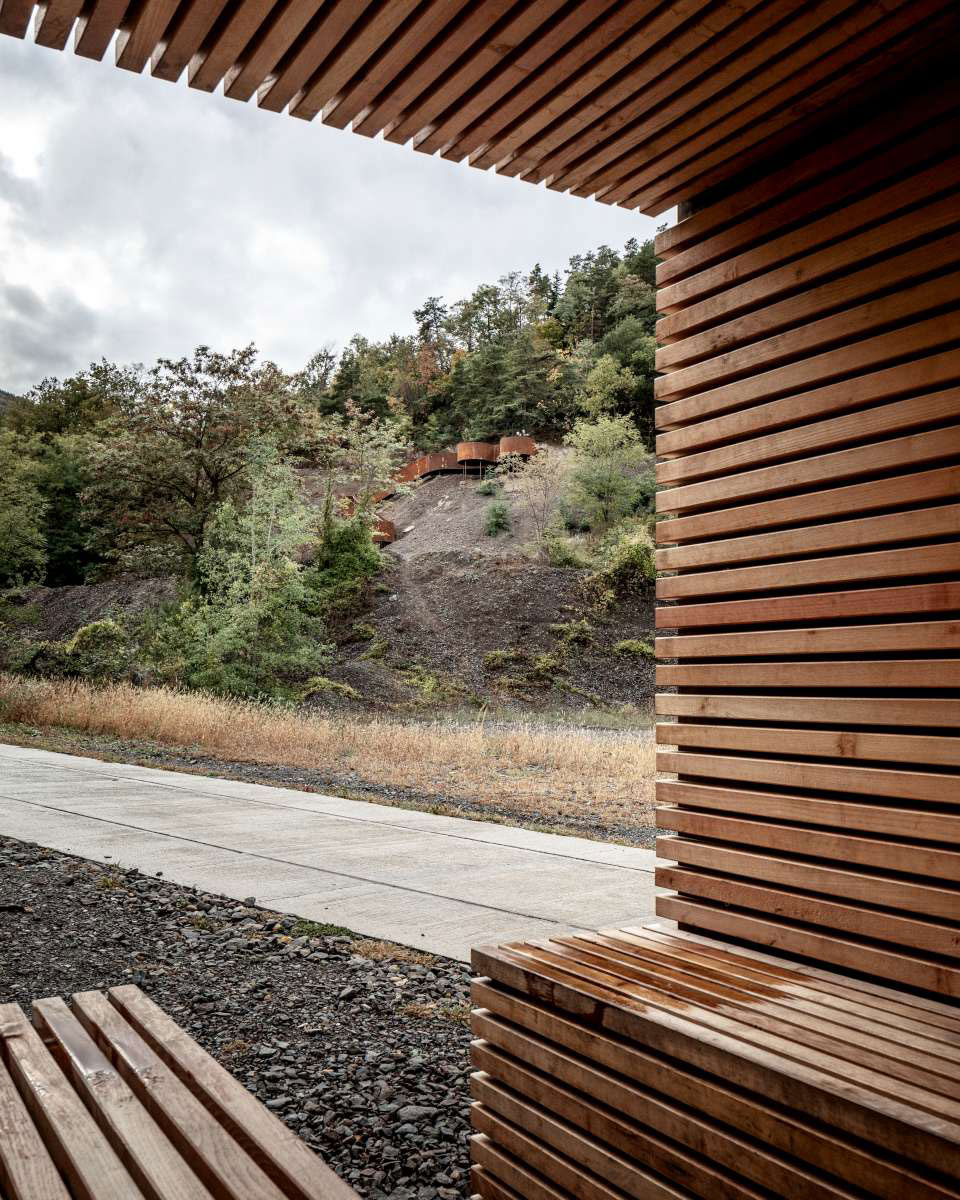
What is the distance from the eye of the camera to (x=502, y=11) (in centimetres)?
212

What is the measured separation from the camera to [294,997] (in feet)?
12.4

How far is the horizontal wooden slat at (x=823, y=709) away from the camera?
7.13 feet

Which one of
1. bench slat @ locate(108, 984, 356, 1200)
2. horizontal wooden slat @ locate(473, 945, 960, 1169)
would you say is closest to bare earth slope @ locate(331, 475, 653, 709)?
bench slat @ locate(108, 984, 356, 1200)

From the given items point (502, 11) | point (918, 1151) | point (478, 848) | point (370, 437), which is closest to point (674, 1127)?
point (918, 1151)

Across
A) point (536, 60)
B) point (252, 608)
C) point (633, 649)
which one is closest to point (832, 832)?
point (536, 60)

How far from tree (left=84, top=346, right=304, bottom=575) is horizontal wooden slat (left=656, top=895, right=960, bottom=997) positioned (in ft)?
58.1

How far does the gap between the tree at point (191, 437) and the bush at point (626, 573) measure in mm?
8686

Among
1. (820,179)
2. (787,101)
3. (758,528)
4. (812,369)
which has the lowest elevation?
(758,528)

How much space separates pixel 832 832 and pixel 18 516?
27706 millimetres

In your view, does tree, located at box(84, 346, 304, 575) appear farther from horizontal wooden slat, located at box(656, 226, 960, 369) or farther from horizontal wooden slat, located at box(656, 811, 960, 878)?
horizontal wooden slat, located at box(656, 811, 960, 878)

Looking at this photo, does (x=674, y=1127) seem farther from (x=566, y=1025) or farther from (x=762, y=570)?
(x=762, y=570)

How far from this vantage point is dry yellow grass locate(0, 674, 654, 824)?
Result: 914 cm

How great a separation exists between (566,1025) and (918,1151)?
812 mm

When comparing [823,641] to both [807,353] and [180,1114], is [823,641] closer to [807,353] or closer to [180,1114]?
[807,353]
